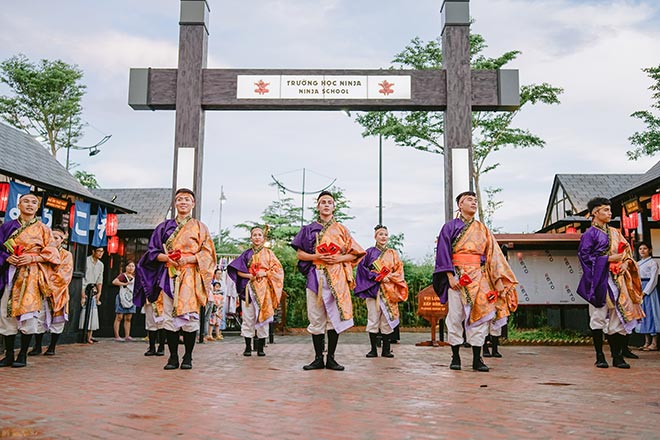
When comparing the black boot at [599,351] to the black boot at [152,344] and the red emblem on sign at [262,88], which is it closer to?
the black boot at [152,344]

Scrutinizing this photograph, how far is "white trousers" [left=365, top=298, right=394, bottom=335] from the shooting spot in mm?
8266

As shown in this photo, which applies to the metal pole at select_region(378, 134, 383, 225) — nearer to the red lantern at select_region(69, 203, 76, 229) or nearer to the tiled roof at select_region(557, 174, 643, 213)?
the tiled roof at select_region(557, 174, 643, 213)

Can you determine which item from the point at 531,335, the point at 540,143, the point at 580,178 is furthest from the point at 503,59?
the point at 531,335

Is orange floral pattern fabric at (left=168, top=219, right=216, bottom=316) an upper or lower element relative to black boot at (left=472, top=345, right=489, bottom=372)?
upper

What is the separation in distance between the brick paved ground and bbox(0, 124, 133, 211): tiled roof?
4.76 metres

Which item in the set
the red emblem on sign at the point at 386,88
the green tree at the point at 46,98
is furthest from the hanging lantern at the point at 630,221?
the green tree at the point at 46,98

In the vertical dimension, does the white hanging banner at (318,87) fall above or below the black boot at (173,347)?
above

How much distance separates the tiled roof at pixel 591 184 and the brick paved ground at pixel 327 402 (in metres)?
16.8

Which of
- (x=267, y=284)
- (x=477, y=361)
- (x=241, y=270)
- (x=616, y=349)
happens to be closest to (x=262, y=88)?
(x=241, y=270)

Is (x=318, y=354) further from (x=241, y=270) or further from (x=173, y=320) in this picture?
(x=241, y=270)

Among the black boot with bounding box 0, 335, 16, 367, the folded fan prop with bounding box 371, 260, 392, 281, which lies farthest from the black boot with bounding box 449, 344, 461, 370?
the black boot with bounding box 0, 335, 16, 367

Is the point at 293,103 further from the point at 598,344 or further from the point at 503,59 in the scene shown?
the point at 503,59

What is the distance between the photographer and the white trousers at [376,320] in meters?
8.27

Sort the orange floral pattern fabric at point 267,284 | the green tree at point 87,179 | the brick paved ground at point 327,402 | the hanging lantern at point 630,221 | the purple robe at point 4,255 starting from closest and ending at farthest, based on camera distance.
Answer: the brick paved ground at point 327,402 → the purple robe at point 4,255 → the orange floral pattern fabric at point 267,284 → the hanging lantern at point 630,221 → the green tree at point 87,179
